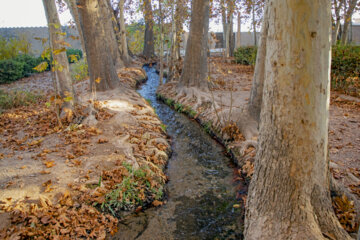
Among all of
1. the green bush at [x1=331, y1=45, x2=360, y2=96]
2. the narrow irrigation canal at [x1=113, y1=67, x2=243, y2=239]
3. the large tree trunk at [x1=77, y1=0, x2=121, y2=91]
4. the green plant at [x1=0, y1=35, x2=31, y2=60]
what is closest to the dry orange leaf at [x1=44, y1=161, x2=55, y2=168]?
the narrow irrigation canal at [x1=113, y1=67, x2=243, y2=239]

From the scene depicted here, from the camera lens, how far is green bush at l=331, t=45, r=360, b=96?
810cm

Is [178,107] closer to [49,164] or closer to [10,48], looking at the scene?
[49,164]

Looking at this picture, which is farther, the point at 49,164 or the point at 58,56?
the point at 58,56

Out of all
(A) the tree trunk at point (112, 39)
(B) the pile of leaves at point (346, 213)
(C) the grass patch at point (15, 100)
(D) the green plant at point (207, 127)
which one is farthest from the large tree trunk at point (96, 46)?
(B) the pile of leaves at point (346, 213)

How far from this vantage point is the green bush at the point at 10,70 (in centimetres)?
1255

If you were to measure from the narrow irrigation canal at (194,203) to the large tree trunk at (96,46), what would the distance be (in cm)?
368

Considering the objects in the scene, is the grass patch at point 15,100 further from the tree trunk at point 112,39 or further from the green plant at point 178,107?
the tree trunk at point 112,39

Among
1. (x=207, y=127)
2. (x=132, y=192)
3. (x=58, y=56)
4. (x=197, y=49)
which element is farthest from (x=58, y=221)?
(x=197, y=49)

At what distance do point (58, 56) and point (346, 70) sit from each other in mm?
8592

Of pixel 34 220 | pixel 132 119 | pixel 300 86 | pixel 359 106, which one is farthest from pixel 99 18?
pixel 359 106

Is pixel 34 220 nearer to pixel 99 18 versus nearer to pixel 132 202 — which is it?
pixel 132 202

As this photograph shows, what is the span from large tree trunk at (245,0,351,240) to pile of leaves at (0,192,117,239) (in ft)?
6.54

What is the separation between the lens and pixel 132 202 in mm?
3973

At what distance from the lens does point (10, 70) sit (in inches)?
503
